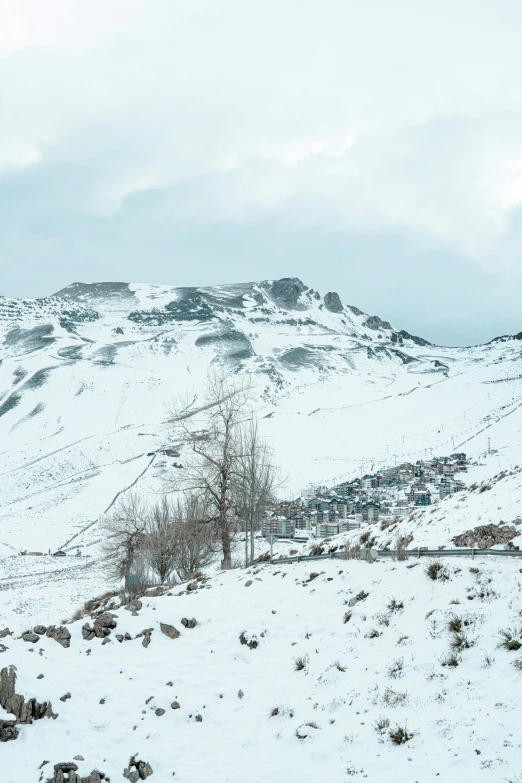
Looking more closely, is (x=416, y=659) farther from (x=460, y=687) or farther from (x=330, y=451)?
(x=330, y=451)

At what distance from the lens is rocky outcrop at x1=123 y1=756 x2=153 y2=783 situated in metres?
7.87

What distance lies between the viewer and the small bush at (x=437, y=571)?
11.1 m

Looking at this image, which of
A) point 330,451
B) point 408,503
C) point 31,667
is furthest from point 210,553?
point 330,451

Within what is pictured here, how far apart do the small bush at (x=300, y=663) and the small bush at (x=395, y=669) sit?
1.91 m

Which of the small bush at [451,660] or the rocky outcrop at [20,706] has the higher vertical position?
the small bush at [451,660]

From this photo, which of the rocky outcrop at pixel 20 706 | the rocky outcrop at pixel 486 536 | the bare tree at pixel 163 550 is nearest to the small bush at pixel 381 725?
the rocky outcrop at pixel 20 706

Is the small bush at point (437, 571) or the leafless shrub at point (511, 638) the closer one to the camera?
the leafless shrub at point (511, 638)

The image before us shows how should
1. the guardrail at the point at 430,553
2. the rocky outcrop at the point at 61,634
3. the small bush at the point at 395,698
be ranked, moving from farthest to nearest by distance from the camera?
the rocky outcrop at the point at 61,634, the guardrail at the point at 430,553, the small bush at the point at 395,698

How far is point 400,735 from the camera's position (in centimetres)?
747

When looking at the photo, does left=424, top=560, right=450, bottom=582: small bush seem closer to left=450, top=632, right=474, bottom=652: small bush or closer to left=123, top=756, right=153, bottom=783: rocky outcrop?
left=450, top=632, right=474, bottom=652: small bush

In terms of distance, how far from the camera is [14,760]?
26.0 feet

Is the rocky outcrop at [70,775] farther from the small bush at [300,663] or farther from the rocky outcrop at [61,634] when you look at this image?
the small bush at [300,663]

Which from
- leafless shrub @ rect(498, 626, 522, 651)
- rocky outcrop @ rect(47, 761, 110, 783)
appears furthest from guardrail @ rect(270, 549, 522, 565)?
rocky outcrop @ rect(47, 761, 110, 783)

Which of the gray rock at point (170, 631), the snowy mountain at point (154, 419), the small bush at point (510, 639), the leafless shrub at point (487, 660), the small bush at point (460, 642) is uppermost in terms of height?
the snowy mountain at point (154, 419)
